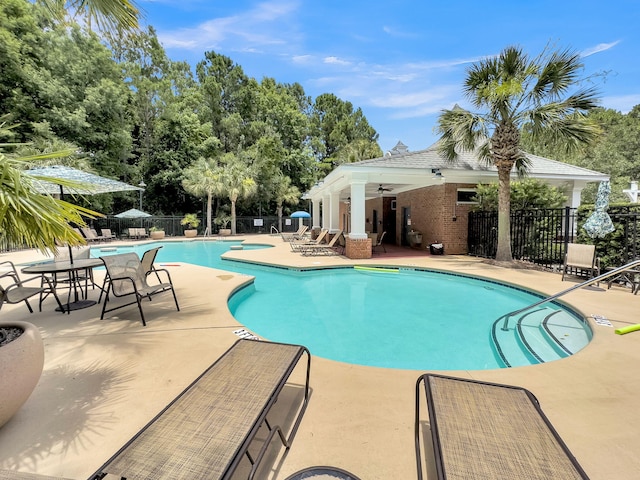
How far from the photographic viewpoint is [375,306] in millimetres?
6676

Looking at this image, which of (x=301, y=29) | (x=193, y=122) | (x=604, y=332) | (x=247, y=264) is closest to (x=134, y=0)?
(x=604, y=332)

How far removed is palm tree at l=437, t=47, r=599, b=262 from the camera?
851 cm

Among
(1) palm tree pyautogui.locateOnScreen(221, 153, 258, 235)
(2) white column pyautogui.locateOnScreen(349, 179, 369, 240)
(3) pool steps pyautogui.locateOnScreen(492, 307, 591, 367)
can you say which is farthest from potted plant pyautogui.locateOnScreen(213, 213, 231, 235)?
(3) pool steps pyautogui.locateOnScreen(492, 307, 591, 367)

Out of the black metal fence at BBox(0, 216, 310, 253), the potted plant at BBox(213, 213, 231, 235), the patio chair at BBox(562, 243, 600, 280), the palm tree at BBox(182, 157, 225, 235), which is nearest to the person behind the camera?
the patio chair at BBox(562, 243, 600, 280)

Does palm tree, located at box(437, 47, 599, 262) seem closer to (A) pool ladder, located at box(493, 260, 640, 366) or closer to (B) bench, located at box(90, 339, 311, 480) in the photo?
(A) pool ladder, located at box(493, 260, 640, 366)

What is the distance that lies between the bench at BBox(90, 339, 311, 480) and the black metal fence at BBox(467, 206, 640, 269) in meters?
8.52

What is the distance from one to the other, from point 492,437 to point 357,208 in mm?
10146

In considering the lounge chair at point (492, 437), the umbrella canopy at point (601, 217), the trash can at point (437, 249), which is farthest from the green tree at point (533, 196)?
the lounge chair at point (492, 437)

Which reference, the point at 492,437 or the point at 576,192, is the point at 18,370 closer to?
the point at 492,437

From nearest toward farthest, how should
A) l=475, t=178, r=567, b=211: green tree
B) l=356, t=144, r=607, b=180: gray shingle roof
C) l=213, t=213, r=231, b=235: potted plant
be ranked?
l=475, t=178, r=567, b=211: green tree → l=356, t=144, r=607, b=180: gray shingle roof → l=213, t=213, r=231, b=235: potted plant

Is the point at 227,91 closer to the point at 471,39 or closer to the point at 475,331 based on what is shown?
the point at 471,39

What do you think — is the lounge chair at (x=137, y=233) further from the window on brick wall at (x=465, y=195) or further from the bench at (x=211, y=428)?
the bench at (x=211, y=428)

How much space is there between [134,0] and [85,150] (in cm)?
2741

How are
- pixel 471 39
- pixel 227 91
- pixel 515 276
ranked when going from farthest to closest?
pixel 227 91, pixel 471 39, pixel 515 276
